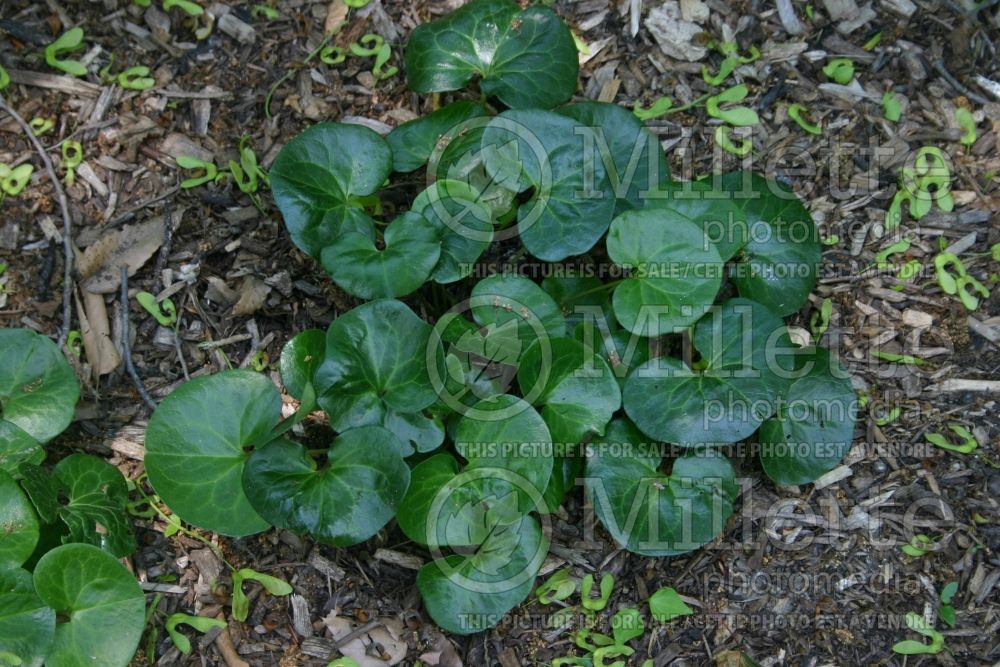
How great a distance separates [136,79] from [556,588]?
2.11 meters

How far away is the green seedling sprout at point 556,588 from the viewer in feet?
8.00

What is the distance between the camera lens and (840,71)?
2.94 meters

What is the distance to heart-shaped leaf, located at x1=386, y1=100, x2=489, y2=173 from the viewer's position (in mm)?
2643

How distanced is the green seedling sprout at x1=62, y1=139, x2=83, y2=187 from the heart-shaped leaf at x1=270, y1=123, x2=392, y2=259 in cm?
75

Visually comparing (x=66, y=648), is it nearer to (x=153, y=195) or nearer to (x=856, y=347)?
(x=153, y=195)

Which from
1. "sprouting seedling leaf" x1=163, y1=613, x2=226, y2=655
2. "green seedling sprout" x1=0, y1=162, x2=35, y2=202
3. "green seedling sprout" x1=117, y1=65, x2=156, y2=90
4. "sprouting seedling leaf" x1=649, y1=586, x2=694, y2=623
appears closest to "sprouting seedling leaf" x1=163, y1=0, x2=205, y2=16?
"green seedling sprout" x1=117, y1=65, x2=156, y2=90

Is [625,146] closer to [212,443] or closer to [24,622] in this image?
[212,443]

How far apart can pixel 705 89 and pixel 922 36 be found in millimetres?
782

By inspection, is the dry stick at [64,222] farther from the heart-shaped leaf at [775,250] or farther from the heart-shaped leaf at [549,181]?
the heart-shaped leaf at [775,250]

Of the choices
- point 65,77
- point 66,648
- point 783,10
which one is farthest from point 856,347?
point 65,77

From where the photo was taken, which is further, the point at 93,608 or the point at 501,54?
the point at 501,54

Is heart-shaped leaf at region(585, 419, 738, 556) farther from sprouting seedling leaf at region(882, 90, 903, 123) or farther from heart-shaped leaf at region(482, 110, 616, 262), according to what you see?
sprouting seedling leaf at region(882, 90, 903, 123)

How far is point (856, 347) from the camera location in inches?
107

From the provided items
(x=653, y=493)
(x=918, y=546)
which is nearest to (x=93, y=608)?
(x=653, y=493)
